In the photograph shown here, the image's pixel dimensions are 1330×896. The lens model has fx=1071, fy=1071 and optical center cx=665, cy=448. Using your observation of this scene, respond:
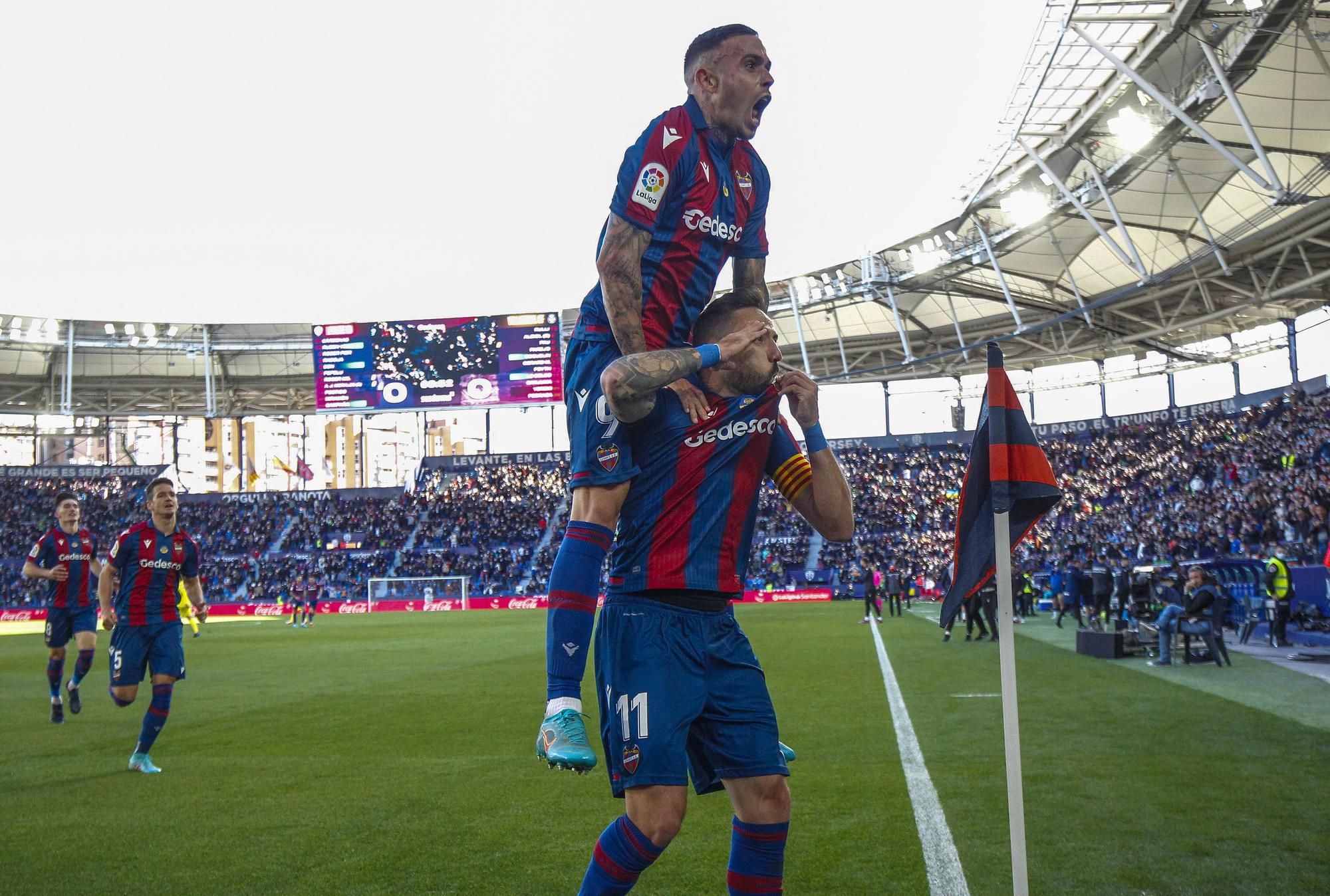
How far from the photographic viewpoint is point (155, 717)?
857 cm

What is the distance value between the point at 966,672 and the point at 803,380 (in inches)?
486

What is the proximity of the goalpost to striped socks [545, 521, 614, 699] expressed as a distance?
49.8m

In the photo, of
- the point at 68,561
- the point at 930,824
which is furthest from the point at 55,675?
the point at 930,824

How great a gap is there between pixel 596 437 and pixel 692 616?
62 cm

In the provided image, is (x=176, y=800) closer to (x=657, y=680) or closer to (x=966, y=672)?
(x=657, y=680)

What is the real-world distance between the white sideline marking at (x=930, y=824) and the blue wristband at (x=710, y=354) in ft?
9.00

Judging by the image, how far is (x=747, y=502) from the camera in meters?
3.49

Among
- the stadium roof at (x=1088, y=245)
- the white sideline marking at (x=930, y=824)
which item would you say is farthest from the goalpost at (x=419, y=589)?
the white sideline marking at (x=930, y=824)

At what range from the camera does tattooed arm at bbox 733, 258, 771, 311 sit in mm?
3910

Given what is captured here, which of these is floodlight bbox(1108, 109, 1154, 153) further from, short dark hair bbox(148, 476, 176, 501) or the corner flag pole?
the corner flag pole

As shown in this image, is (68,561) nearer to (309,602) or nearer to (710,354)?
(710,354)

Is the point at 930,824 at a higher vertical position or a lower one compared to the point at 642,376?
lower

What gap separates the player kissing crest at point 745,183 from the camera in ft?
12.4

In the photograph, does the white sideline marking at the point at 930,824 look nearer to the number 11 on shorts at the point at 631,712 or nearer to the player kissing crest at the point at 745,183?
the number 11 on shorts at the point at 631,712
